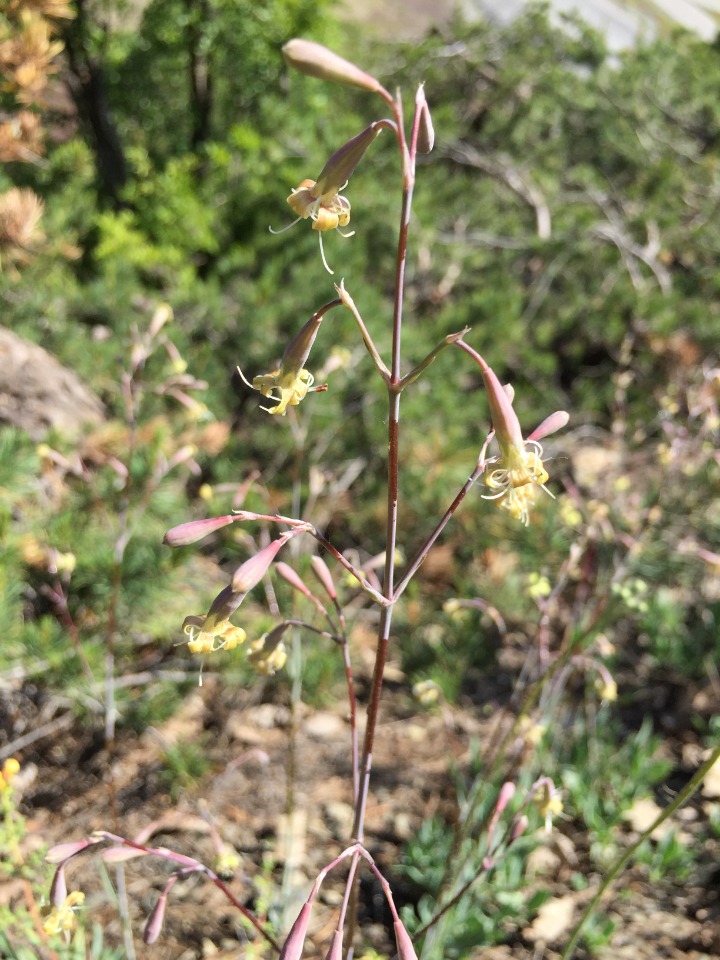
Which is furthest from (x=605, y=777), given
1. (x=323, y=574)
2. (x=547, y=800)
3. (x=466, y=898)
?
(x=323, y=574)

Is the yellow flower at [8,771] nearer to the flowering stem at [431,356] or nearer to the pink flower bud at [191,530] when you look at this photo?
the pink flower bud at [191,530]

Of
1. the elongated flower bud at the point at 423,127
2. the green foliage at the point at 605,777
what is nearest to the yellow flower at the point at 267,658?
the elongated flower bud at the point at 423,127

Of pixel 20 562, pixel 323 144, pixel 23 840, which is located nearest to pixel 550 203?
pixel 323 144

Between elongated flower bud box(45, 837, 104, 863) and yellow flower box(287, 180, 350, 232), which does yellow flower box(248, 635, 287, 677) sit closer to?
elongated flower bud box(45, 837, 104, 863)

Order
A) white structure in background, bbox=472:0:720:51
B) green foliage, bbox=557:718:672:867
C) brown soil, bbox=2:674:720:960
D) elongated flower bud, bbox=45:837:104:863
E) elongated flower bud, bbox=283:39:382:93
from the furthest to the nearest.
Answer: white structure in background, bbox=472:0:720:51
green foliage, bbox=557:718:672:867
brown soil, bbox=2:674:720:960
elongated flower bud, bbox=45:837:104:863
elongated flower bud, bbox=283:39:382:93

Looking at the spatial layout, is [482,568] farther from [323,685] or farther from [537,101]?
[537,101]

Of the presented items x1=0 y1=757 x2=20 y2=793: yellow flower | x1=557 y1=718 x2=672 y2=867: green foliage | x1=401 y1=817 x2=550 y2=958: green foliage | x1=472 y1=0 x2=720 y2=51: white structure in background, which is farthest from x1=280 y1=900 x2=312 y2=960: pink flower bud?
x1=472 y1=0 x2=720 y2=51: white structure in background
